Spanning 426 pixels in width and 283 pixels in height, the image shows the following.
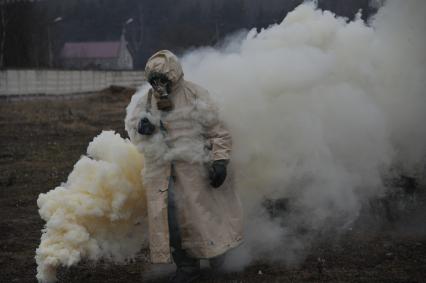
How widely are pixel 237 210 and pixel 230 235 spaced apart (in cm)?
25

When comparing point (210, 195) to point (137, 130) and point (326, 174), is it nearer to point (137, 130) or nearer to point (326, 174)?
point (137, 130)

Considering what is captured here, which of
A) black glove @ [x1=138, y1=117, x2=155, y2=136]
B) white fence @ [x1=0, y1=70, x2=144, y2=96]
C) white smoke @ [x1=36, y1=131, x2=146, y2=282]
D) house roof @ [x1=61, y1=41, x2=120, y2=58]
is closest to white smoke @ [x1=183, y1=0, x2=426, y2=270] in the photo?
black glove @ [x1=138, y1=117, x2=155, y2=136]

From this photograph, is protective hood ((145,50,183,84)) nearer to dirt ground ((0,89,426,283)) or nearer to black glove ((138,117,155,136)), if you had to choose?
black glove ((138,117,155,136))

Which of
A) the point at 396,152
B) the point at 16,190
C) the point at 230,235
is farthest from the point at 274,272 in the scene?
the point at 16,190

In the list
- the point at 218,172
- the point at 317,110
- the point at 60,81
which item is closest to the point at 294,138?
the point at 317,110

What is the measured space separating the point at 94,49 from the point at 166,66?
222 ft

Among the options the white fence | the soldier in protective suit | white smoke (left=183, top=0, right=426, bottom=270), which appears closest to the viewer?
the soldier in protective suit

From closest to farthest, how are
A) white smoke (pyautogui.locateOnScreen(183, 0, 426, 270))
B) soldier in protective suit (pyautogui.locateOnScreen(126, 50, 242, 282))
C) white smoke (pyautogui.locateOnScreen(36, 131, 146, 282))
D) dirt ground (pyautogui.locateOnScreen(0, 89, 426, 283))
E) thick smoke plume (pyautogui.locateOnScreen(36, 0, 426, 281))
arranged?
white smoke (pyautogui.locateOnScreen(36, 131, 146, 282))
soldier in protective suit (pyautogui.locateOnScreen(126, 50, 242, 282))
thick smoke plume (pyautogui.locateOnScreen(36, 0, 426, 281))
dirt ground (pyautogui.locateOnScreen(0, 89, 426, 283))
white smoke (pyautogui.locateOnScreen(183, 0, 426, 270))

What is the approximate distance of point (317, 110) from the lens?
20.8 feet

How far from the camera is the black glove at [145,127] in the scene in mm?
5375

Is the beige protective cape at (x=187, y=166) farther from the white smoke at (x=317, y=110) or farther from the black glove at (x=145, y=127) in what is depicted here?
the white smoke at (x=317, y=110)

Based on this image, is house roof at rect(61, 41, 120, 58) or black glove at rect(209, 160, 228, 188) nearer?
black glove at rect(209, 160, 228, 188)

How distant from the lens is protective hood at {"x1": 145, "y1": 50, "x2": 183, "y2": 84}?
17.1 ft

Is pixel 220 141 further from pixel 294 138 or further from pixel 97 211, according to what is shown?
pixel 97 211
